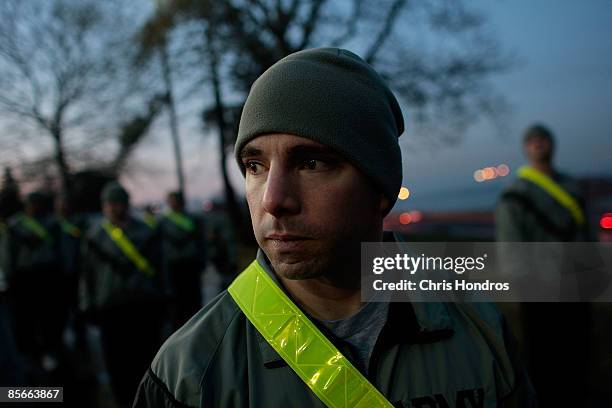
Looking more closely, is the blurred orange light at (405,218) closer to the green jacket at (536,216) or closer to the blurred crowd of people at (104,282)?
the blurred crowd of people at (104,282)

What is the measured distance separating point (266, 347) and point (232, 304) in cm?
16

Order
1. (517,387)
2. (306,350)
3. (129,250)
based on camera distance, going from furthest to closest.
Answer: (129,250) → (517,387) → (306,350)

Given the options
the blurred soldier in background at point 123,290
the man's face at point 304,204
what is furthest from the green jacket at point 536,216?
the blurred soldier in background at point 123,290

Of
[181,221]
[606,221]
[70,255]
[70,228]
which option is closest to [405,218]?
[181,221]

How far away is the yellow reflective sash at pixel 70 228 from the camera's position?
267 inches

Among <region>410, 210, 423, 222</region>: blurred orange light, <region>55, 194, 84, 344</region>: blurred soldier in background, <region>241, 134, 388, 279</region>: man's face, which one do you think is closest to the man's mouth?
<region>241, 134, 388, 279</region>: man's face

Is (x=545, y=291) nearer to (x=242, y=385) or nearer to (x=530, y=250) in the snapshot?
(x=530, y=250)

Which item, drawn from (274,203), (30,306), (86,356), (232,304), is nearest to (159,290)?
(86,356)

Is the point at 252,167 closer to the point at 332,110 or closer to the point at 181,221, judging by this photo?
the point at 332,110

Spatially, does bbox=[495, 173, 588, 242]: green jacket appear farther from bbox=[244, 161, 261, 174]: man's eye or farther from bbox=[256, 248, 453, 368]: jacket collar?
bbox=[244, 161, 261, 174]: man's eye

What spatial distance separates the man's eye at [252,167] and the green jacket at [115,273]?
3.28m

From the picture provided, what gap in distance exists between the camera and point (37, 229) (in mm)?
6105

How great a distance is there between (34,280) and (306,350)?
6.06m

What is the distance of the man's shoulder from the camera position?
109 cm
